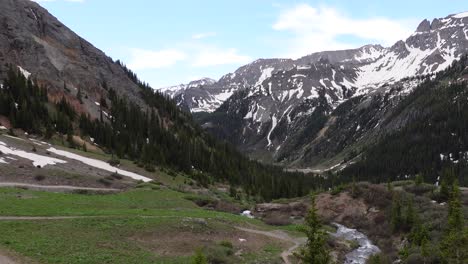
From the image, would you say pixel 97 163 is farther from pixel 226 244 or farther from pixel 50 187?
pixel 226 244

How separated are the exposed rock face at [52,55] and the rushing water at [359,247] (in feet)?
269

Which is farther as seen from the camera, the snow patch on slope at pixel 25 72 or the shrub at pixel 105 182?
the snow patch on slope at pixel 25 72

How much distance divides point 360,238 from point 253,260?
20.6m

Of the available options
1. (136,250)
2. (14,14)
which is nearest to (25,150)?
(136,250)

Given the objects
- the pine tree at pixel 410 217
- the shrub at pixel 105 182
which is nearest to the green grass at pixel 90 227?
the shrub at pixel 105 182

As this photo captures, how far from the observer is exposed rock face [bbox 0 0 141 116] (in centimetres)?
11775

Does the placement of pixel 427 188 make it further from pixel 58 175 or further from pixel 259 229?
pixel 58 175

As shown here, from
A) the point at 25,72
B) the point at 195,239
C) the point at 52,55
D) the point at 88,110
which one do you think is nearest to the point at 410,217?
the point at 195,239

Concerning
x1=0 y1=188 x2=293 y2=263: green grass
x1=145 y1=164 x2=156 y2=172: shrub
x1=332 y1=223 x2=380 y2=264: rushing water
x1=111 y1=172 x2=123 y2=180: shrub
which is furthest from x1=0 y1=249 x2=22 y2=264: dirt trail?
x1=145 y1=164 x2=156 y2=172: shrub

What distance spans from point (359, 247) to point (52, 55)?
110564mm

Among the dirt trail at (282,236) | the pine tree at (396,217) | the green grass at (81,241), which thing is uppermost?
the green grass at (81,241)

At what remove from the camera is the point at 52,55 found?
424 ft

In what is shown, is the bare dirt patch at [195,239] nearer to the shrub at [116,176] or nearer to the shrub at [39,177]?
the shrub at [39,177]

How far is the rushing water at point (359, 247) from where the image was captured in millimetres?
41125
